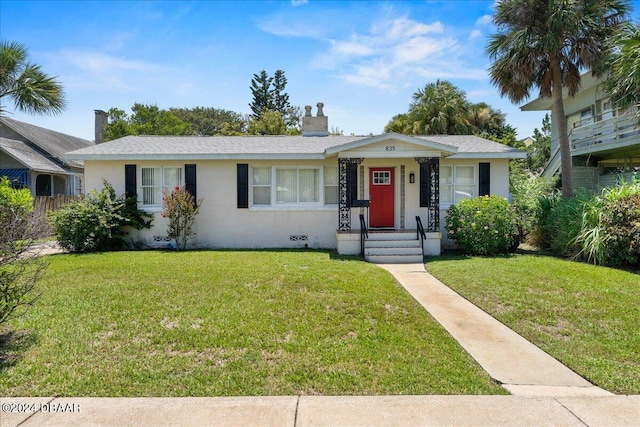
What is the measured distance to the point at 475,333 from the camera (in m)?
5.32

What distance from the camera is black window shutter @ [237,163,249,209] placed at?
1218cm

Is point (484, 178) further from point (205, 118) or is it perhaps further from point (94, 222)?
point (205, 118)

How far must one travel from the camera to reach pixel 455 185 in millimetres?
12547

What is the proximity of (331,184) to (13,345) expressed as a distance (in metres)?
9.34

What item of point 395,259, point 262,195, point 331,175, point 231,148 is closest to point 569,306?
point 395,259

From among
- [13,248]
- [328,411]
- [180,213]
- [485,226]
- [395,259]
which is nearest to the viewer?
[328,411]

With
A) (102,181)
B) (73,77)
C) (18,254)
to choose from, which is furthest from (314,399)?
(73,77)

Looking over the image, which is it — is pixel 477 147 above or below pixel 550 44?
below

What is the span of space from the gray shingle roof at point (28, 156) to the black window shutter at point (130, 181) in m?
11.3

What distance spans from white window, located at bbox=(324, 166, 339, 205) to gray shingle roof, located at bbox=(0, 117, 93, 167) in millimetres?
16275

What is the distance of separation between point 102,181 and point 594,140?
19.6m

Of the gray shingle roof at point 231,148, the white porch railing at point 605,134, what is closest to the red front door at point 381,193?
the gray shingle roof at point 231,148

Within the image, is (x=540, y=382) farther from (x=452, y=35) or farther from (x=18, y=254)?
(x=452, y=35)

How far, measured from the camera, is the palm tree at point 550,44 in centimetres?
1207
